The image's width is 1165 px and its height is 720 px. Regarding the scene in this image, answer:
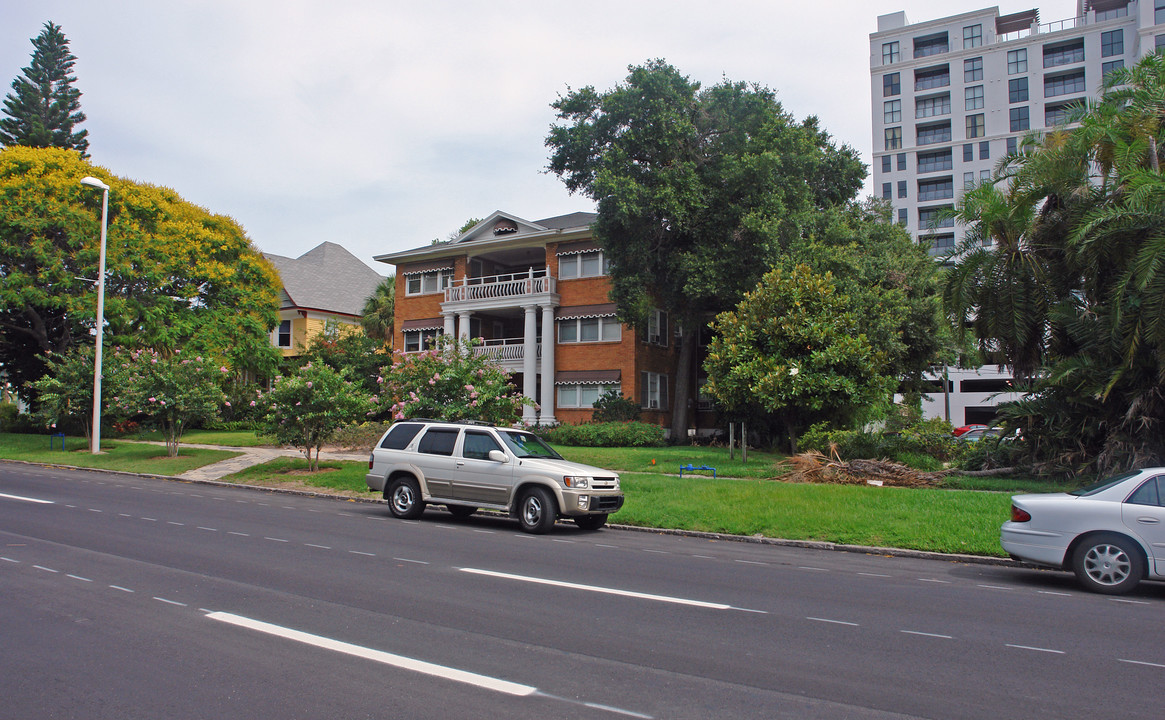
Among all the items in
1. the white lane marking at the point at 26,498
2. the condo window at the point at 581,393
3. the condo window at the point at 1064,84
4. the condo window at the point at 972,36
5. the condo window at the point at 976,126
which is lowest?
the white lane marking at the point at 26,498

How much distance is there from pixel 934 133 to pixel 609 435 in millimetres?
→ 56628

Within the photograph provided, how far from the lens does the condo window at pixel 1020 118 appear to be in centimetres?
6792

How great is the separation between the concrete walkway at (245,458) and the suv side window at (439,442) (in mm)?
10110

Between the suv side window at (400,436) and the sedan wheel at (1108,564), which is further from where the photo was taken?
the suv side window at (400,436)

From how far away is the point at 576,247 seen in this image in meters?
36.0

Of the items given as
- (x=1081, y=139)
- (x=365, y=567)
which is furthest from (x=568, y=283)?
(x=365, y=567)

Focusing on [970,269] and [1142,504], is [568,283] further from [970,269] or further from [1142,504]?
[1142,504]

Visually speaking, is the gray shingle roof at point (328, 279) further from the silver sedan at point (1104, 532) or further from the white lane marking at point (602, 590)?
the silver sedan at point (1104, 532)

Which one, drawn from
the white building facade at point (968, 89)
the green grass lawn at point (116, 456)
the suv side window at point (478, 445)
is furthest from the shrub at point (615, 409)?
the white building facade at point (968, 89)

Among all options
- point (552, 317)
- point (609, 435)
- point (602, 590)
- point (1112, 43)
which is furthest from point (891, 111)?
point (602, 590)

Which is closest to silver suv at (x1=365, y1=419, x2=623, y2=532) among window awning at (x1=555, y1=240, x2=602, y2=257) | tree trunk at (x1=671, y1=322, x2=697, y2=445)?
tree trunk at (x1=671, y1=322, x2=697, y2=445)

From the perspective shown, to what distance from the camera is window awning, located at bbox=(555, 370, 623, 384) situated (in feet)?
114

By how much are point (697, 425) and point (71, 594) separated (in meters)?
32.5

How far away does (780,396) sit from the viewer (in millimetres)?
23359
